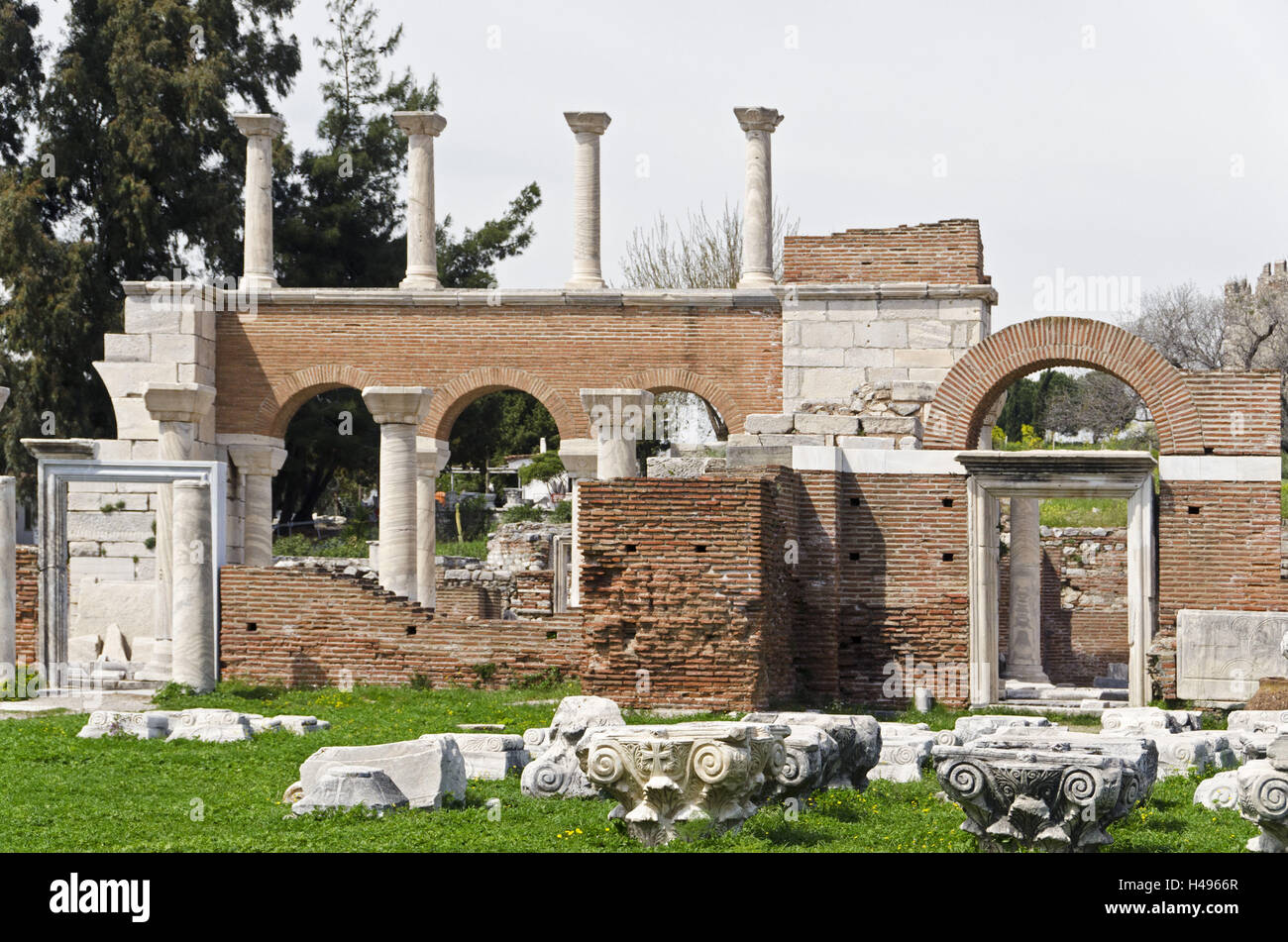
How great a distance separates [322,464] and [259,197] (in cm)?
1334

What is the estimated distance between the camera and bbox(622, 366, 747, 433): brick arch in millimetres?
24156

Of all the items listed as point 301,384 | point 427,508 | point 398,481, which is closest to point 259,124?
point 301,384

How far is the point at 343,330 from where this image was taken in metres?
25.1

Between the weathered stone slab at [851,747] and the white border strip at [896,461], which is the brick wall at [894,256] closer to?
the white border strip at [896,461]

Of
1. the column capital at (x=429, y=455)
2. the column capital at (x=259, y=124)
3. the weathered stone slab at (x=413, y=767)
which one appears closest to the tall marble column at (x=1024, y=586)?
the column capital at (x=429, y=455)

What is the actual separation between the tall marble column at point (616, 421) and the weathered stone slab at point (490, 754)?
10298 mm

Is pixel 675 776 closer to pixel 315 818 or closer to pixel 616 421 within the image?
pixel 315 818

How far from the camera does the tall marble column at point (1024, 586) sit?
877 inches

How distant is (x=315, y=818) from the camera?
10.9 metres

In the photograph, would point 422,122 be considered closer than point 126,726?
No

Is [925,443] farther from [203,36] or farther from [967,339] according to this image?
[203,36]

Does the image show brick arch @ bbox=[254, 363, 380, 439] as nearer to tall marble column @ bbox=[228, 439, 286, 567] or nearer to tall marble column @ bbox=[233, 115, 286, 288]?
tall marble column @ bbox=[228, 439, 286, 567]

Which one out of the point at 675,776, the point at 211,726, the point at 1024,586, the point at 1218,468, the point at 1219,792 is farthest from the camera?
the point at 1024,586
